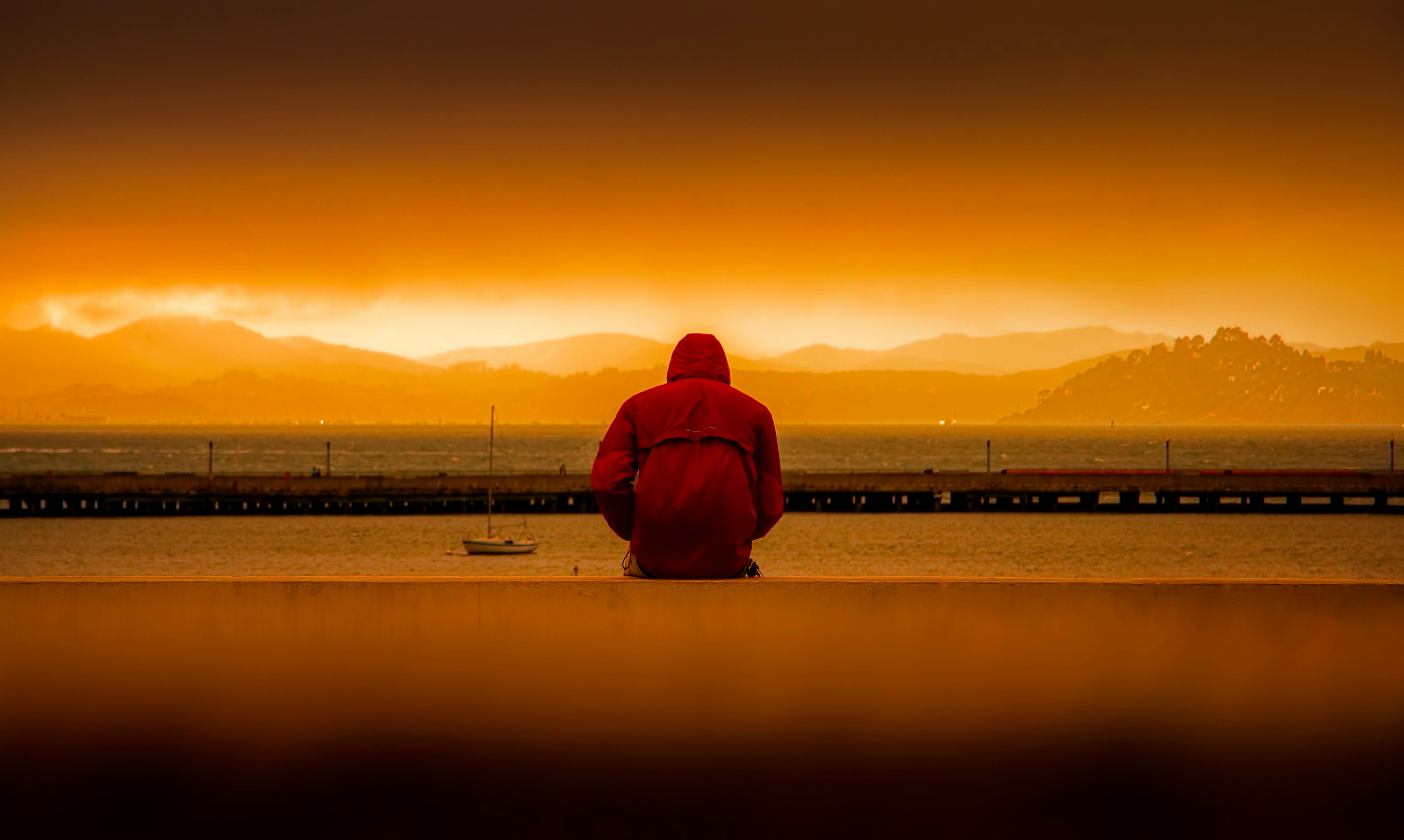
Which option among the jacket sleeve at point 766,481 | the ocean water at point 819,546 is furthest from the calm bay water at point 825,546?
the jacket sleeve at point 766,481

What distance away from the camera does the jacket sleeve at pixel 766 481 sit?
16.3 ft

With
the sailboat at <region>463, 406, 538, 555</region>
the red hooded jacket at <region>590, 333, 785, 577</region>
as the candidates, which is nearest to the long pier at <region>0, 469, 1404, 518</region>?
the sailboat at <region>463, 406, 538, 555</region>

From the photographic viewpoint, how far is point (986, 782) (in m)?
4.33

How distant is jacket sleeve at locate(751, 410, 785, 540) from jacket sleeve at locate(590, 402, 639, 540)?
1.59ft

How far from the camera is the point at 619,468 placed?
4.88 meters

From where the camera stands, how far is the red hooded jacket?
4.84 meters

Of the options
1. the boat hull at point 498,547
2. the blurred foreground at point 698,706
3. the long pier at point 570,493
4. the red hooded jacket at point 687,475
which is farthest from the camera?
the long pier at point 570,493

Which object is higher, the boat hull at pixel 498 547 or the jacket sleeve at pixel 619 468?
the jacket sleeve at pixel 619 468

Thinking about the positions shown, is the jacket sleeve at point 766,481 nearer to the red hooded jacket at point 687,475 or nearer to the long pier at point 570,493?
the red hooded jacket at point 687,475

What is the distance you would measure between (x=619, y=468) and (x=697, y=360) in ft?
1.74

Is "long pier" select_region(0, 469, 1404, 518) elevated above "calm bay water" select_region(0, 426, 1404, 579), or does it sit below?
above

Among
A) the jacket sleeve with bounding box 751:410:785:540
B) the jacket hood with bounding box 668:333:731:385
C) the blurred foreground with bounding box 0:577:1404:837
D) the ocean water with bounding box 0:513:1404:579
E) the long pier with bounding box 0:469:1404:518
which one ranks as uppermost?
the jacket hood with bounding box 668:333:731:385

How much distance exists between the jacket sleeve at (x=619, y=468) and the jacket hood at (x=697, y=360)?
27cm

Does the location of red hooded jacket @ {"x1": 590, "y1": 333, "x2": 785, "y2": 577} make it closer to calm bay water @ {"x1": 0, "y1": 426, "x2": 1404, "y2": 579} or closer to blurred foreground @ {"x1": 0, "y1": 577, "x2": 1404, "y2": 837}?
blurred foreground @ {"x1": 0, "y1": 577, "x2": 1404, "y2": 837}
